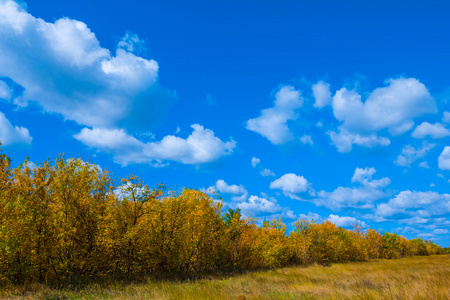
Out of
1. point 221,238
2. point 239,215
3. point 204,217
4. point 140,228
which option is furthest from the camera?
point 239,215

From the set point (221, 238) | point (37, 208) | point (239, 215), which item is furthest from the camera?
point (239, 215)

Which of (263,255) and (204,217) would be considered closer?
(204,217)

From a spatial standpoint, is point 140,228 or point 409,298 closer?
point 409,298

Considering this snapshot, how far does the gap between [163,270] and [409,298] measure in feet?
59.6

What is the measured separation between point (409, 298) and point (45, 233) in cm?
2015

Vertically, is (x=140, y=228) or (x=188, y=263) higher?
(x=140, y=228)

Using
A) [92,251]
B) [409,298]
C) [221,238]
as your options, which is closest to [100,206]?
[92,251]

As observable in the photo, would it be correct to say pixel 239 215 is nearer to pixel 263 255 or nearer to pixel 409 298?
pixel 263 255

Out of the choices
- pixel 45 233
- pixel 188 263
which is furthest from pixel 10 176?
pixel 188 263

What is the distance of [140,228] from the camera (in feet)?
62.4

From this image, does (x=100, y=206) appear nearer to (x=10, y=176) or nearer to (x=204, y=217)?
(x=10, y=176)

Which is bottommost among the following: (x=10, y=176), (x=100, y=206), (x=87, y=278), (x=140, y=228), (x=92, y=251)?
(x=87, y=278)

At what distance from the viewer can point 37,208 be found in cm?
1606

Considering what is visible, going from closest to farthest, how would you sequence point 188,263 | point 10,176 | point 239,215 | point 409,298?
point 409,298, point 10,176, point 188,263, point 239,215
